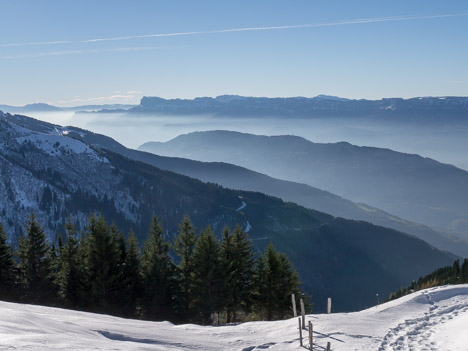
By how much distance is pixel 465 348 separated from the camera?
22.6m

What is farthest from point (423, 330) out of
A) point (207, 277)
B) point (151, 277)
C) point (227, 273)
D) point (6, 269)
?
point (6, 269)

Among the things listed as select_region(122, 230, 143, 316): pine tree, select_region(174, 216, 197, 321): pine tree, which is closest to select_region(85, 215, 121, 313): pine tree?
select_region(122, 230, 143, 316): pine tree

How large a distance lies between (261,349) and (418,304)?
1650 centimetres

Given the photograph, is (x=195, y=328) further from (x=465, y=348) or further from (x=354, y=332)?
(x=465, y=348)

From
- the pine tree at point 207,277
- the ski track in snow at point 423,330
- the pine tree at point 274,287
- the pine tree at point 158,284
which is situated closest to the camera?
the ski track in snow at point 423,330

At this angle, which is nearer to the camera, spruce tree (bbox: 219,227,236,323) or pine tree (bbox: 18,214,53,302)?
spruce tree (bbox: 219,227,236,323)

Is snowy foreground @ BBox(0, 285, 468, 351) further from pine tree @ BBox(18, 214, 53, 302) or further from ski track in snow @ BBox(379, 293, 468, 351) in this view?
pine tree @ BBox(18, 214, 53, 302)

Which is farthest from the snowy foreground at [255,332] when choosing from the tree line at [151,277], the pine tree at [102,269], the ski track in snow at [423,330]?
the tree line at [151,277]

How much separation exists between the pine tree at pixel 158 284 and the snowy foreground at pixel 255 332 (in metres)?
17.5

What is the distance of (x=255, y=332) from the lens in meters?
28.0

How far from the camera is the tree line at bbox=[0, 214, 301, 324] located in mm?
46281

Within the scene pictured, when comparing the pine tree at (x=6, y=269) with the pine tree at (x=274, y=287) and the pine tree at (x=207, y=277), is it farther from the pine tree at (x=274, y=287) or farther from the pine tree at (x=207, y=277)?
the pine tree at (x=274, y=287)

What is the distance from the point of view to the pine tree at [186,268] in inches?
1943

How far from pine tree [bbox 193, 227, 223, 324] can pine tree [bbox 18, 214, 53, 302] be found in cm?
1790
